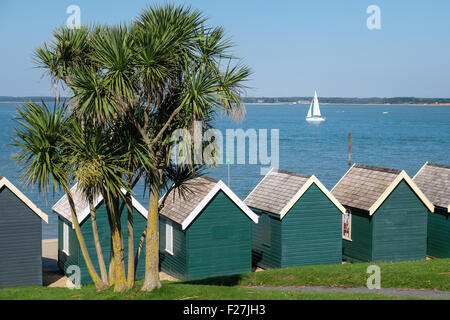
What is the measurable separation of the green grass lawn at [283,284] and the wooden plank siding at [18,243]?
89 centimetres

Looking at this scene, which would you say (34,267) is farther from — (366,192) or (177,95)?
(366,192)

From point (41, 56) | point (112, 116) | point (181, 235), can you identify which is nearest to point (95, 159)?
point (112, 116)

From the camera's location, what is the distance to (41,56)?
17.8m

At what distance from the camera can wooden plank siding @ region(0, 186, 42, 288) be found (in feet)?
71.9

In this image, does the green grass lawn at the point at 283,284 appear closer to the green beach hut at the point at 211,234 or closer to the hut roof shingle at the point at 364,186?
the green beach hut at the point at 211,234

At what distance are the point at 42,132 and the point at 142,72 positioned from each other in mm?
3232

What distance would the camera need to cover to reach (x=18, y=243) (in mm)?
22172

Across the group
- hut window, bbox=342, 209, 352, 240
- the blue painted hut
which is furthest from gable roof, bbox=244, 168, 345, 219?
the blue painted hut

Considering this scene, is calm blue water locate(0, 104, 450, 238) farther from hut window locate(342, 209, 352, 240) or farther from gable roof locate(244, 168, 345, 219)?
hut window locate(342, 209, 352, 240)

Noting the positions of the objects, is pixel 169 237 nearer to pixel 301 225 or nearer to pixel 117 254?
pixel 301 225

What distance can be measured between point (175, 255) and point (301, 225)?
17.1 ft

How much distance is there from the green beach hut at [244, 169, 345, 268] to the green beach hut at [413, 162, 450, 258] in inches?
197

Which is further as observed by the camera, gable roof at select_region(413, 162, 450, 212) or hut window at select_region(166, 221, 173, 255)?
gable roof at select_region(413, 162, 450, 212)

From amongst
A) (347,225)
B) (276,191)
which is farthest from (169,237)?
(347,225)
